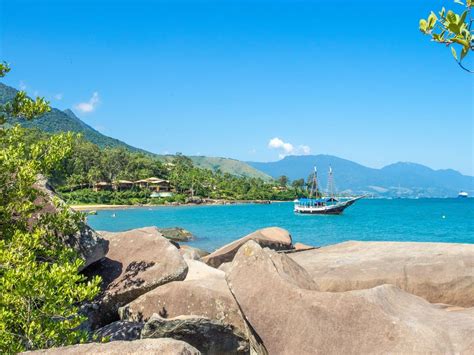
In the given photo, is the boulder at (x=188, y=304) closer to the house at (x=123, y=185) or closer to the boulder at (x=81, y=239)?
the boulder at (x=81, y=239)

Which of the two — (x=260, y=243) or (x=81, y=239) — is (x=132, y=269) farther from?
(x=260, y=243)

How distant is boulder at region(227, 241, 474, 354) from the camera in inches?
286

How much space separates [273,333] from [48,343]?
371 centimetres

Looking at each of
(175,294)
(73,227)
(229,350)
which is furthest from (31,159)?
(229,350)

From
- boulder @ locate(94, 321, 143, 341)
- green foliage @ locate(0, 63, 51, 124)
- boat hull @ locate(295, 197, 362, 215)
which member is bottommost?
boat hull @ locate(295, 197, 362, 215)

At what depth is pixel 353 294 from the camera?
7.98 metres

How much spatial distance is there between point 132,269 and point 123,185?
149024 millimetres

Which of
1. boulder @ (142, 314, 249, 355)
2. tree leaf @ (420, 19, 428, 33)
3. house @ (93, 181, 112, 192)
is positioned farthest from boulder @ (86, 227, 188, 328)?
house @ (93, 181, 112, 192)

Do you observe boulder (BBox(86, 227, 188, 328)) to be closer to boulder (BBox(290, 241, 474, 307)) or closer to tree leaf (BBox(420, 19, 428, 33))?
boulder (BBox(290, 241, 474, 307))

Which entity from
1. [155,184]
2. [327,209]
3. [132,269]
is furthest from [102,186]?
[132,269]

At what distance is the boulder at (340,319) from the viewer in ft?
23.9

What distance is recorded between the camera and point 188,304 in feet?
33.8

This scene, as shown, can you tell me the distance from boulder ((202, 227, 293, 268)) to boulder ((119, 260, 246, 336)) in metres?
7.99

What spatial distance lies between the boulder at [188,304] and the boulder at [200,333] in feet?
0.84
